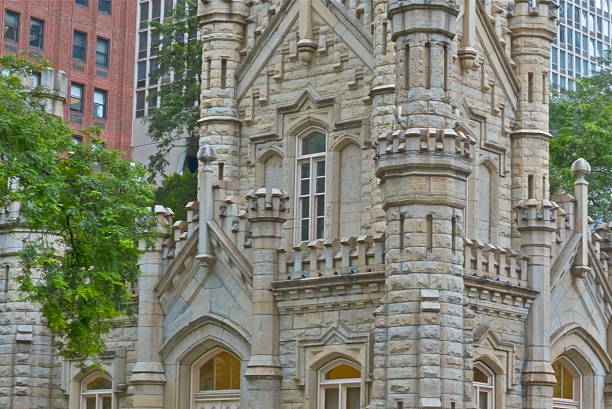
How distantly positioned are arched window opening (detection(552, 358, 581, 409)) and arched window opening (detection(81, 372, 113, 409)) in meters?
10.4

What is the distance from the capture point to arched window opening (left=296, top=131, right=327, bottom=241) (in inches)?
1458

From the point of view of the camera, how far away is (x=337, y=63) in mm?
36875

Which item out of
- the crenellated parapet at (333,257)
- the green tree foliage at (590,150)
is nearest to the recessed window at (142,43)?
the green tree foliage at (590,150)

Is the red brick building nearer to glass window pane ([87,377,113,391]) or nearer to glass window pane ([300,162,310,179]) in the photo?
glass window pane ([87,377,113,391])

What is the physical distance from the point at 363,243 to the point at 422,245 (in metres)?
2.27

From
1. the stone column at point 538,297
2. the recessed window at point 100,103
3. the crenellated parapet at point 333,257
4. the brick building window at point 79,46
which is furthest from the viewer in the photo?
the recessed window at point 100,103

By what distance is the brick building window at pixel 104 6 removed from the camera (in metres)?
89.2

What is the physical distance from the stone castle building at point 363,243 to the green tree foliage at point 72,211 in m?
1.75

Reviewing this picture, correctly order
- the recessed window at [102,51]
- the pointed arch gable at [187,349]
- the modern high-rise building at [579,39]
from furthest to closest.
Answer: the modern high-rise building at [579,39], the recessed window at [102,51], the pointed arch gable at [187,349]

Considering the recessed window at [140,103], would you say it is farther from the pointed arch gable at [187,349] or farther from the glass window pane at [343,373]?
the glass window pane at [343,373]

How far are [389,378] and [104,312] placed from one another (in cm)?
663

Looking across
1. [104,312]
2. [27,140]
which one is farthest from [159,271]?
[27,140]

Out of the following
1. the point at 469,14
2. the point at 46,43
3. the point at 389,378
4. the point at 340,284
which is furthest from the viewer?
the point at 46,43

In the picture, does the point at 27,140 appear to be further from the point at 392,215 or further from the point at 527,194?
the point at 527,194
